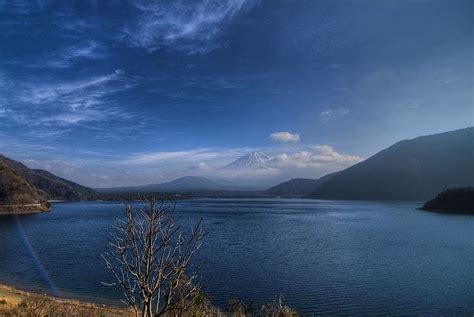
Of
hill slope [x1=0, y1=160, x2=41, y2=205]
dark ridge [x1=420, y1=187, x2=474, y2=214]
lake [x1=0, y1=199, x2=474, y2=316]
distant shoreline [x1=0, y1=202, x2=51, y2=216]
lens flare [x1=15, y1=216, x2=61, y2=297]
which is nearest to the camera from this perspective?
lake [x1=0, y1=199, x2=474, y2=316]

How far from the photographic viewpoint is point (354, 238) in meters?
68.4

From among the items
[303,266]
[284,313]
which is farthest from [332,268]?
[284,313]

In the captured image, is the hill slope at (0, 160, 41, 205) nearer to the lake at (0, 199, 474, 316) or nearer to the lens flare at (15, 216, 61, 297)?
the lake at (0, 199, 474, 316)

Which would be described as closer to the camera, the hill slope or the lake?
the lake

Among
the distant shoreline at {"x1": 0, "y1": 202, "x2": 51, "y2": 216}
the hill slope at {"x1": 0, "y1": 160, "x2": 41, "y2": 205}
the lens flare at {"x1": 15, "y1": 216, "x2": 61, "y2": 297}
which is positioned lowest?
the lens flare at {"x1": 15, "y1": 216, "x2": 61, "y2": 297}

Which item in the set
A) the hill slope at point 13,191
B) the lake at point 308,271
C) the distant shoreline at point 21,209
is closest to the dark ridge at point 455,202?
the lake at point 308,271

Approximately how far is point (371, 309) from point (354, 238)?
138 ft

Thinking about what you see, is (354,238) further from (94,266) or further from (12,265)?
(12,265)

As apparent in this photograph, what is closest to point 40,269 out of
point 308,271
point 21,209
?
point 308,271

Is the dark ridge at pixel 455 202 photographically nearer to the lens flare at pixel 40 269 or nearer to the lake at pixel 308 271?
the lake at pixel 308 271

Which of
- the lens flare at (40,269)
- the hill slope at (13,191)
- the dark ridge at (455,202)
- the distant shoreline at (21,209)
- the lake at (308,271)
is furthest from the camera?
the hill slope at (13,191)

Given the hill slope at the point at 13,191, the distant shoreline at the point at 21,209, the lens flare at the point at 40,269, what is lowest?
the lens flare at the point at 40,269

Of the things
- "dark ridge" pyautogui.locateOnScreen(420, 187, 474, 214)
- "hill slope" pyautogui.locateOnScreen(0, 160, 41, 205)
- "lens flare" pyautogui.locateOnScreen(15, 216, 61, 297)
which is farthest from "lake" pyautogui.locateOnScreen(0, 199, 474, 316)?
"hill slope" pyautogui.locateOnScreen(0, 160, 41, 205)

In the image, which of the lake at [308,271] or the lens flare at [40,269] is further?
the lens flare at [40,269]
